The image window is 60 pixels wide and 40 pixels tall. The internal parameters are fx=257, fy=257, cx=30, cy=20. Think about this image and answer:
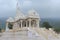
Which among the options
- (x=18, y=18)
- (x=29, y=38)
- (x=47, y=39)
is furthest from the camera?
(x=18, y=18)

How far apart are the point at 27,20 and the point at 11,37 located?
1292cm

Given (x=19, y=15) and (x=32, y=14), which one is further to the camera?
(x=19, y=15)

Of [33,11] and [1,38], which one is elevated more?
[33,11]

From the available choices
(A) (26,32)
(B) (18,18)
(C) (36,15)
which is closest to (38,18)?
(C) (36,15)

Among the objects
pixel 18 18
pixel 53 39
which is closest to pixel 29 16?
pixel 18 18

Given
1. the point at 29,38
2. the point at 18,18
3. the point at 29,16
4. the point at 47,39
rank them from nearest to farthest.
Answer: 1. the point at 29,38
2. the point at 47,39
3. the point at 29,16
4. the point at 18,18

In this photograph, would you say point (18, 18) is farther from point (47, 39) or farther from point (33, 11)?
point (47, 39)

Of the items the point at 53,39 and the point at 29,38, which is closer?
the point at 29,38

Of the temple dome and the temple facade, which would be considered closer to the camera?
the temple facade

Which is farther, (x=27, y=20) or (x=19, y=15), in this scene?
(x=19, y=15)

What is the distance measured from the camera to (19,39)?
88.2 feet

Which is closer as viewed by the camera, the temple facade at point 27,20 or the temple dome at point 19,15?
the temple facade at point 27,20

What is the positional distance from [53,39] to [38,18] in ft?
31.2

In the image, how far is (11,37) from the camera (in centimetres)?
2692
